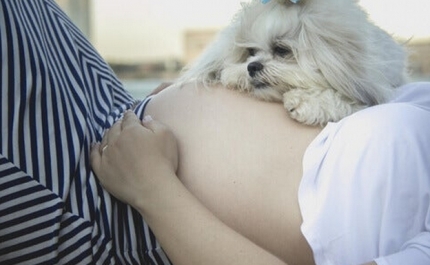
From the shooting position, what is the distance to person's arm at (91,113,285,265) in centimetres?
74

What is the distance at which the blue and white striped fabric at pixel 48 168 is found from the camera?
71 cm

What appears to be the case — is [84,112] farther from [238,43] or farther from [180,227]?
[238,43]

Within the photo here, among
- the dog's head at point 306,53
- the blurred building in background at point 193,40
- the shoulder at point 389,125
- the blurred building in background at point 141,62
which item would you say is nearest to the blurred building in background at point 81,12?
the blurred building in background at point 141,62

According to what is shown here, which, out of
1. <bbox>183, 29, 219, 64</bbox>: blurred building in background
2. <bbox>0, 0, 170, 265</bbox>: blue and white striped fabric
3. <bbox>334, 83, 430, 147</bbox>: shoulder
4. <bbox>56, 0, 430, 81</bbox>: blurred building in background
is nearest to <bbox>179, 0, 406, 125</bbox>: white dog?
<bbox>334, 83, 430, 147</bbox>: shoulder

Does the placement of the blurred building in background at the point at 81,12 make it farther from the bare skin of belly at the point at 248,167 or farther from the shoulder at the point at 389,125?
the shoulder at the point at 389,125

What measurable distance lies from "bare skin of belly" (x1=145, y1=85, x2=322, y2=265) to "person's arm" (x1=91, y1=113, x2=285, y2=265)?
0.14ft

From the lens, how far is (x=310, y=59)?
3.46 feet

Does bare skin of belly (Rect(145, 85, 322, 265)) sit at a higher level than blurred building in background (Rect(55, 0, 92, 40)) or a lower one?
higher

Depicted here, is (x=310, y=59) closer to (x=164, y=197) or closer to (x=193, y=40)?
(x=164, y=197)

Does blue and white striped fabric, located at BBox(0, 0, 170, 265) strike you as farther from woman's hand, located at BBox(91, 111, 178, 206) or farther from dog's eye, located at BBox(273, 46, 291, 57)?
dog's eye, located at BBox(273, 46, 291, 57)

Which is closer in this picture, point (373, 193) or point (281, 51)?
point (373, 193)

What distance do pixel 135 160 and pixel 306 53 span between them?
1.39 feet

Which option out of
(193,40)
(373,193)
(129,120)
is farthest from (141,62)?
(373,193)

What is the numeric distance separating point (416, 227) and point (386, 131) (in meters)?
0.13
